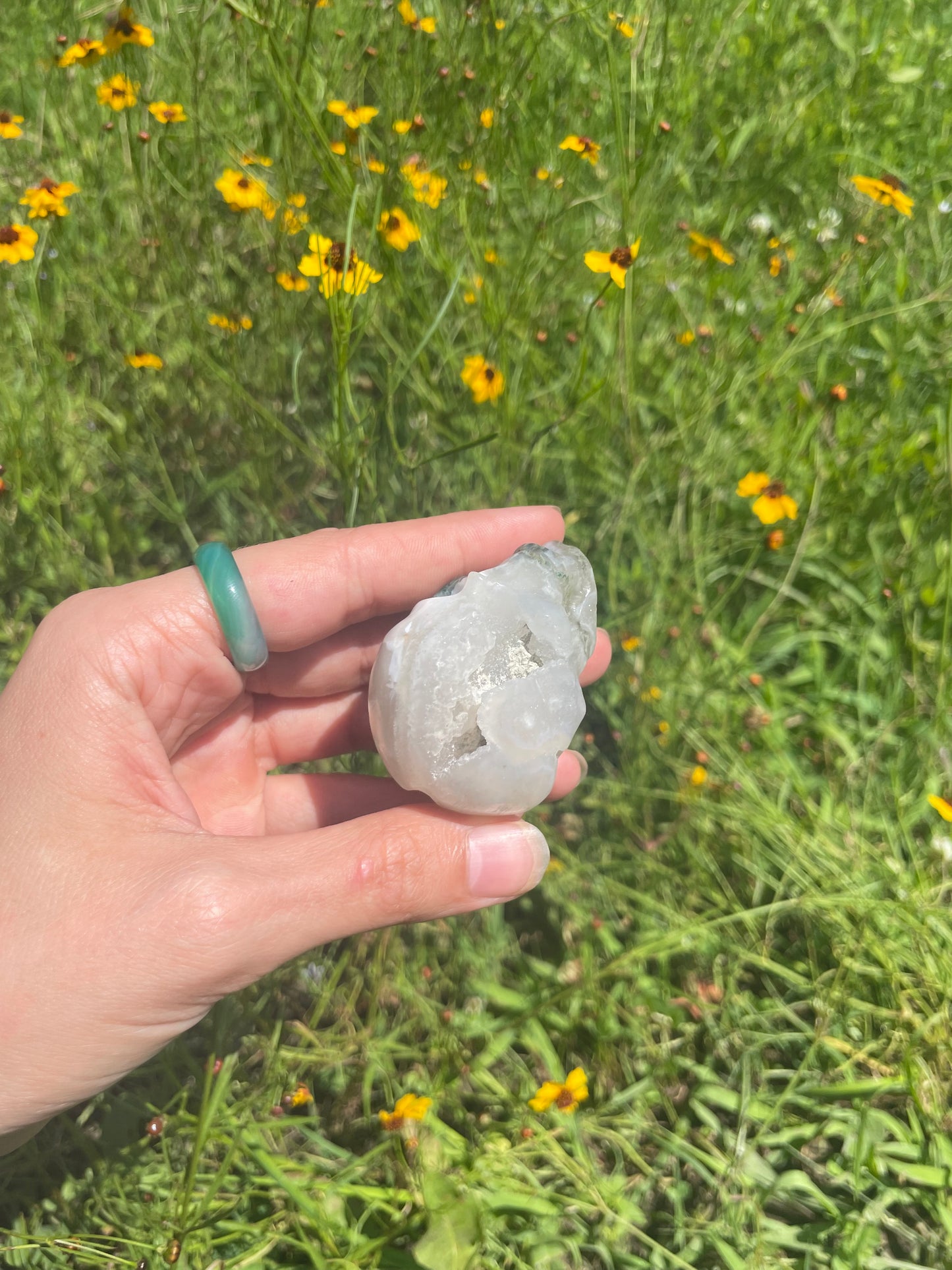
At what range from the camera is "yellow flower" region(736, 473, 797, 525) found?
163cm

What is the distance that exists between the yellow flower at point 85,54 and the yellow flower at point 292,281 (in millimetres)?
475

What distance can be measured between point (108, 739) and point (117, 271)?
1258 millimetres

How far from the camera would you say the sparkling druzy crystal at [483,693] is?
120cm

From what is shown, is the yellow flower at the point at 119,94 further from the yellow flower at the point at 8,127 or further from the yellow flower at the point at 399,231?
the yellow flower at the point at 399,231

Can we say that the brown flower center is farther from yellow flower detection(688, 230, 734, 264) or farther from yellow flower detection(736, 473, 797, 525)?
yellow flower detection(736, 473, 797, 525)

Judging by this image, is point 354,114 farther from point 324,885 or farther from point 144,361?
point 324,885

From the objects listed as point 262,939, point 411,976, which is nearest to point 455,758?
point 262,939

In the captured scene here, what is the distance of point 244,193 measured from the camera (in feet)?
5.50

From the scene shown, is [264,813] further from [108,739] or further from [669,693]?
[669,693]

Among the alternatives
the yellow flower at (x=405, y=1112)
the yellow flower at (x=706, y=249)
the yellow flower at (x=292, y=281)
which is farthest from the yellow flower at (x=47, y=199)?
the yellow flower at (x=405, y=1112)

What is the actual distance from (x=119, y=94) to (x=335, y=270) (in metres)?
0.72

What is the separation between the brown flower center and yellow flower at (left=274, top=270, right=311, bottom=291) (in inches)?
6.0

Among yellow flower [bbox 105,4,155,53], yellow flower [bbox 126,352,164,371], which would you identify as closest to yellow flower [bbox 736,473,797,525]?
yellow flower [bbox 126,352,164,371]

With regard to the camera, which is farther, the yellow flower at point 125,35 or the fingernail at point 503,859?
the yellow flower at point 125,35
